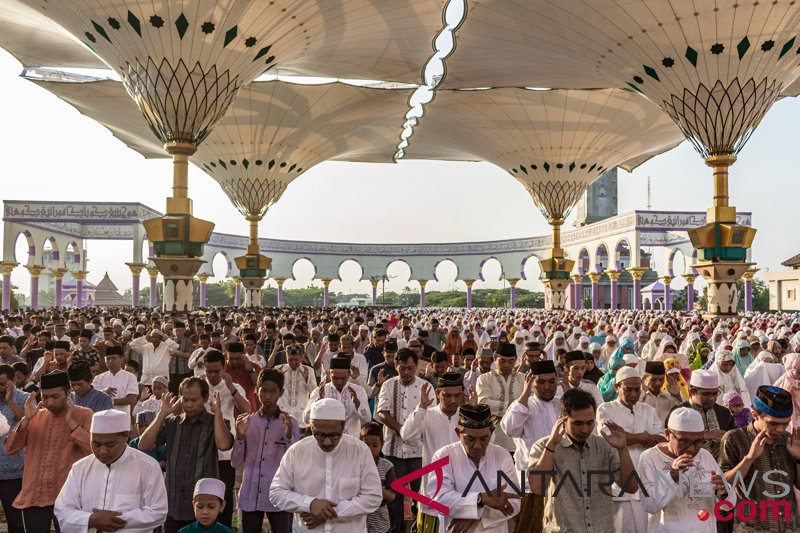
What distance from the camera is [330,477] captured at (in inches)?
136

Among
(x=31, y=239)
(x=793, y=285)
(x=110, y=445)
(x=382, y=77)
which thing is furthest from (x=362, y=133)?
(x=110, y=445)

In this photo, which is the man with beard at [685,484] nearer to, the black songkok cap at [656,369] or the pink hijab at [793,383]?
the black songkok cap at [656,369]

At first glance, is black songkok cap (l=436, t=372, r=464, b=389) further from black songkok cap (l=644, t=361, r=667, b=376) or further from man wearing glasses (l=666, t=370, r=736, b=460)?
black songkok cap (l=644, t=361, r=667, b=376)

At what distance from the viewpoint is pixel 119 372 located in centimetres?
644

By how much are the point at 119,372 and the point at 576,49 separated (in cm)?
1466

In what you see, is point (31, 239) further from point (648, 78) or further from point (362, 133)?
point (648, 78)

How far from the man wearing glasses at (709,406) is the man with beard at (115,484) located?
3.13m

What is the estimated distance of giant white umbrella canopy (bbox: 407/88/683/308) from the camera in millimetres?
25656

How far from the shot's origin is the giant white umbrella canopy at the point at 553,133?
84.2ft

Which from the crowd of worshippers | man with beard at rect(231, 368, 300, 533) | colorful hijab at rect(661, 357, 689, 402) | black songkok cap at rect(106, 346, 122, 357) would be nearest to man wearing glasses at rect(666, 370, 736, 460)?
the crowd of worshippers

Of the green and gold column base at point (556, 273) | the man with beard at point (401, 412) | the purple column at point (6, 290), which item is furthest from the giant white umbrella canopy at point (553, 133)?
the purple column at point (6, 290)

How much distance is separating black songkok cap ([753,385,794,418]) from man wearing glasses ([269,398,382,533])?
1958 mm

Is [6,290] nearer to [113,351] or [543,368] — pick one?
[113,351]

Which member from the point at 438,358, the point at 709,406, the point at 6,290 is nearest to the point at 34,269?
the point at 6,290
